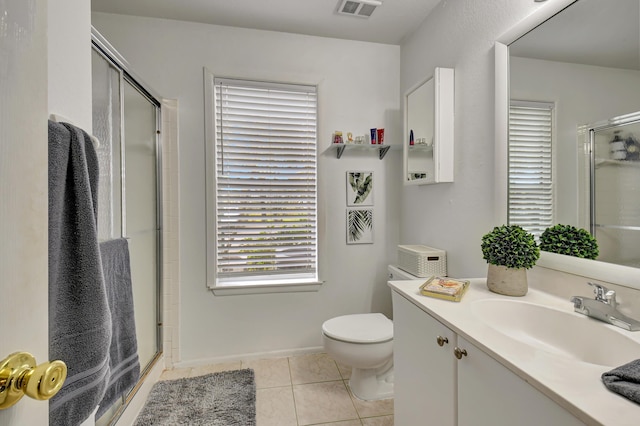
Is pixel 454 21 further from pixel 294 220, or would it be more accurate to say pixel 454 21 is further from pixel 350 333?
pixel 350 333

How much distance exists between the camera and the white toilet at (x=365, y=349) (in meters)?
1.66

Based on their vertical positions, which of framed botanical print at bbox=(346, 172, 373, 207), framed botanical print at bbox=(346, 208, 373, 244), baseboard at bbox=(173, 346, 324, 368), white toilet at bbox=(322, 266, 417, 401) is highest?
framed botanical print at bbox=(346, 172, 373, 207)

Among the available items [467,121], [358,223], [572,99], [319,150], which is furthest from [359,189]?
[572,99]

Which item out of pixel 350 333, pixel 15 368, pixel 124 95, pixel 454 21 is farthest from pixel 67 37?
pixel 454 21

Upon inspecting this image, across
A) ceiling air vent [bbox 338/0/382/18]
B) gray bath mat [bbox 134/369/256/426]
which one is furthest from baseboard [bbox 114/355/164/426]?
ceiling air vent [bbox 338/0/382/18]

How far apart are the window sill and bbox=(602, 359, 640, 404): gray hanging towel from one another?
1.78 meters

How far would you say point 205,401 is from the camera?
174 centimetres

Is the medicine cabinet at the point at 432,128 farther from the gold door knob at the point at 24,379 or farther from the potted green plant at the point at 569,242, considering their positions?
the gold door knob at the point at 24,379

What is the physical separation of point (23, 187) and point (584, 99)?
161 cm

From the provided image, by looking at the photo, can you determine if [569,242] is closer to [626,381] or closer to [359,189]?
[626,381]

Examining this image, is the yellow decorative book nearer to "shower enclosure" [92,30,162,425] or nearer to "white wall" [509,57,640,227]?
"white wall" [509,57,640,227]

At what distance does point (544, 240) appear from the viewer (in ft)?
4.09

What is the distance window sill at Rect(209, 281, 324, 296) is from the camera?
215 cm

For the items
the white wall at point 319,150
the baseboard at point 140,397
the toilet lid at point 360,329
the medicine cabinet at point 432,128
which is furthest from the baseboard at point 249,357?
the medicine cabinet at point 432,128
